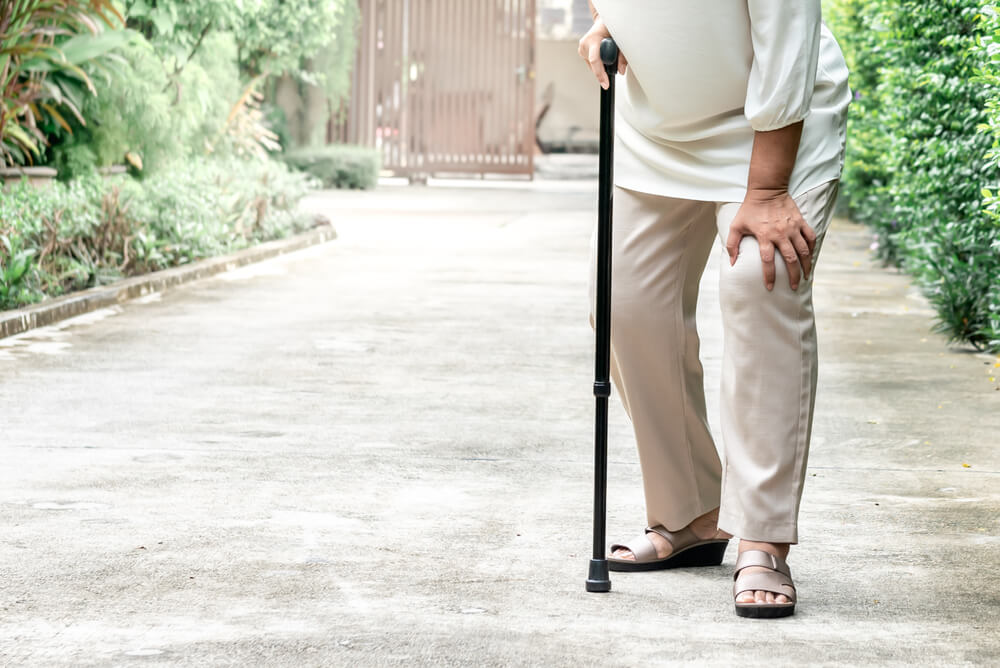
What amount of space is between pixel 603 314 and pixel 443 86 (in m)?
21.5

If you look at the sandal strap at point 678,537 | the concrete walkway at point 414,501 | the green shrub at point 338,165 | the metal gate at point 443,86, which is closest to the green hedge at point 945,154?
the concrete walkway at point 414,501

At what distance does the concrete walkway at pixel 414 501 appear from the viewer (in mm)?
2900

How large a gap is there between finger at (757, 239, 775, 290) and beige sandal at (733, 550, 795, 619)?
1.82 feet

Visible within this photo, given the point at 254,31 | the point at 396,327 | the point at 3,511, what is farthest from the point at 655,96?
the point at 254,31

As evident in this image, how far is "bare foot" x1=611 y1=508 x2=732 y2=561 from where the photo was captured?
3385mm

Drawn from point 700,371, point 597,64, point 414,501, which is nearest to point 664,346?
point 700,371

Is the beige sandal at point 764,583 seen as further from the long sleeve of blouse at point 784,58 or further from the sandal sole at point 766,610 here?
the long sleeve of blouse at point 784,58

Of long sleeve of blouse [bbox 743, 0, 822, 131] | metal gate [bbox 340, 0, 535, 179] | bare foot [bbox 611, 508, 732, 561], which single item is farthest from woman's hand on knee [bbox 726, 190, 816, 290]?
metal gate [bbox 340, 0, 535, 179]

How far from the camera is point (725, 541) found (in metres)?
3.41

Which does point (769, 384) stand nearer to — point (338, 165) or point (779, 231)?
point (779, 231)

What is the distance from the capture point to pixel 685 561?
3424mm

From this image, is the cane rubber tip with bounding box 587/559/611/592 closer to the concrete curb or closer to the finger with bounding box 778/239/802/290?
the finger with bounding box 778/239/802/290

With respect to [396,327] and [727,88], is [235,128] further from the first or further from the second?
[727,88]

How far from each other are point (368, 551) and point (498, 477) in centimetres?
87
